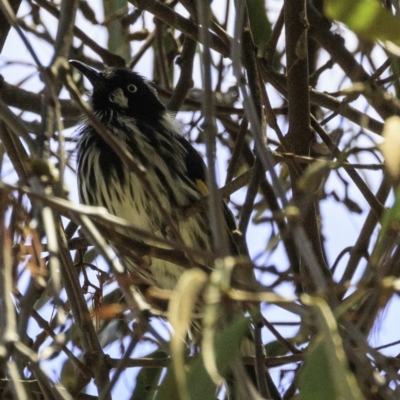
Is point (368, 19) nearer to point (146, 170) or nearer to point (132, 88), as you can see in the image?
point (146, 170)

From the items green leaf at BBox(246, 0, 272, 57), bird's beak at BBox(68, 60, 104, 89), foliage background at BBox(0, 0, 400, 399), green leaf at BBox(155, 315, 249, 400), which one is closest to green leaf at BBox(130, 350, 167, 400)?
foliage background at BBox(0, 0, 400, 399)

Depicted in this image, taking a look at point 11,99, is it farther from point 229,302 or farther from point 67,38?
point 229,302

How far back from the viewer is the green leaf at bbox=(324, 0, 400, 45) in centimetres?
129

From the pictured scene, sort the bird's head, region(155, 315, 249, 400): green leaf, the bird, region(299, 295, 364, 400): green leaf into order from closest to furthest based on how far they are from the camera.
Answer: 1. region(299, 295, 364, 400): green leaf
2. region(155, 315, 249, 400): green leaf
3. the bird
4. the bird's head

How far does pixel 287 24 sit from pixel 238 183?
0.61m

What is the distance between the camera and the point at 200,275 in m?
1.14

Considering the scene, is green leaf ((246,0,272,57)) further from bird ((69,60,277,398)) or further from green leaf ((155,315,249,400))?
green leaf ((155,315,249,400))

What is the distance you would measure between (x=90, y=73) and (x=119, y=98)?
1.07 feet

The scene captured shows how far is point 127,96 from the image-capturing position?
4238 mm

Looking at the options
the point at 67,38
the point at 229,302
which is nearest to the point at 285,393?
the point at 67,38

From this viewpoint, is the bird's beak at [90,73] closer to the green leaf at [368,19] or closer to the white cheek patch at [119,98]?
the white cheek patch at [119,98]

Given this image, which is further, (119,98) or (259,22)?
(119,98)

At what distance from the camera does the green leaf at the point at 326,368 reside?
41.6 inches

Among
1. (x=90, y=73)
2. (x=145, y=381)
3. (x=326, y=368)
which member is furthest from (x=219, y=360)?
(x=90, y=73)
